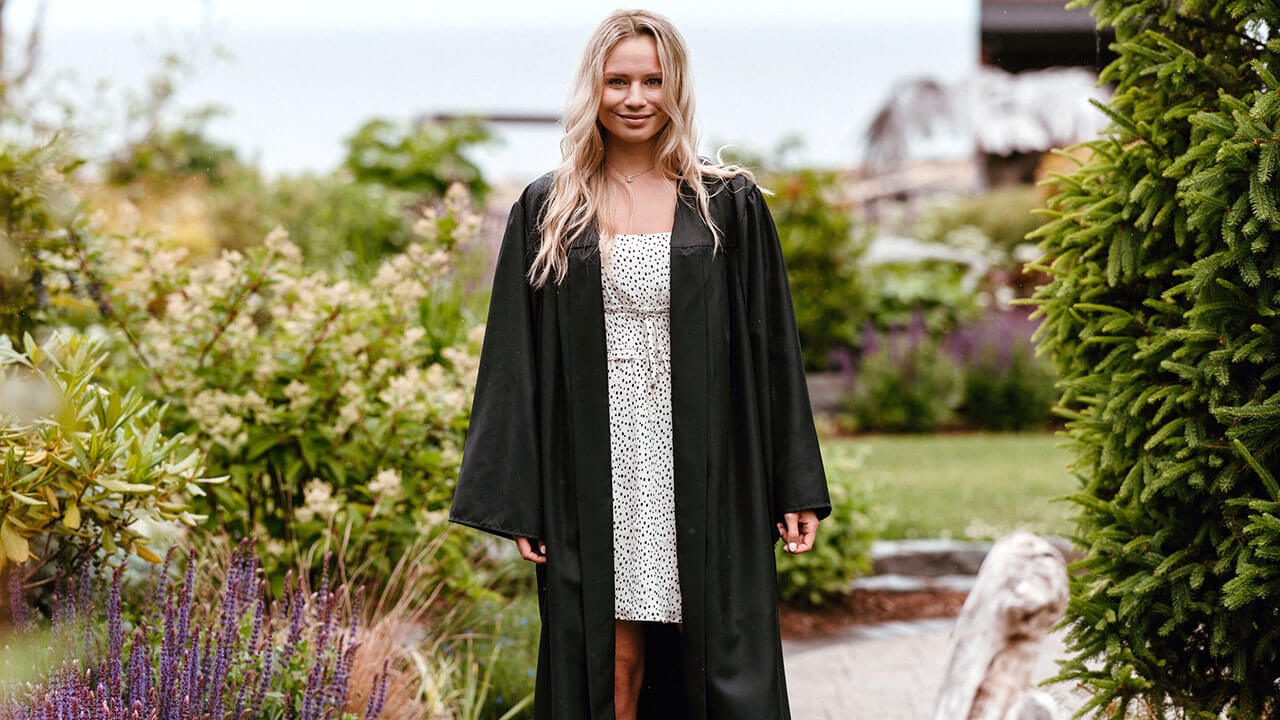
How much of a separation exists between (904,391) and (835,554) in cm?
461

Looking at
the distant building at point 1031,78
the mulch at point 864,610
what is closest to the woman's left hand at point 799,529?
the mulch at point 864,610

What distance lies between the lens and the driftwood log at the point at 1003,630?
10.8 feet

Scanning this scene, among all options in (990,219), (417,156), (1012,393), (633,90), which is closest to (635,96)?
(633,90)

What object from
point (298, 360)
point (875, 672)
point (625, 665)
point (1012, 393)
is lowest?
point (875, 672)

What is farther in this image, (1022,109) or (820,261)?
(1022,109)

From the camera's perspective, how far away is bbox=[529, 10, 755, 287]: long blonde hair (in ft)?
8.05

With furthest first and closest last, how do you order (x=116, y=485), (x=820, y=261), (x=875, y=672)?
1. (x=820, y=261)
2. (x=875, y=672)
3. (x=116, y=485)

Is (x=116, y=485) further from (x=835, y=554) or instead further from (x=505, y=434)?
(x=835, y=554)

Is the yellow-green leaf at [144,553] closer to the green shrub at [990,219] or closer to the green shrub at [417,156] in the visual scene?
the green shrub at [417,156]

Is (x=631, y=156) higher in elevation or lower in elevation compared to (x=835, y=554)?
higher

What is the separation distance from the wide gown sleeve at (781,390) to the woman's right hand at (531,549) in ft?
1.81

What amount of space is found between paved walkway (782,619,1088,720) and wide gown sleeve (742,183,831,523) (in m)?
1.48

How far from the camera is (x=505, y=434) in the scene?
2492 mm

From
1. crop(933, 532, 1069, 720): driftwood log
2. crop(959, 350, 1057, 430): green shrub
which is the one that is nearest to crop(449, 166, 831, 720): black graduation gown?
crop(933, 532, 1069, 720): driftwood log
